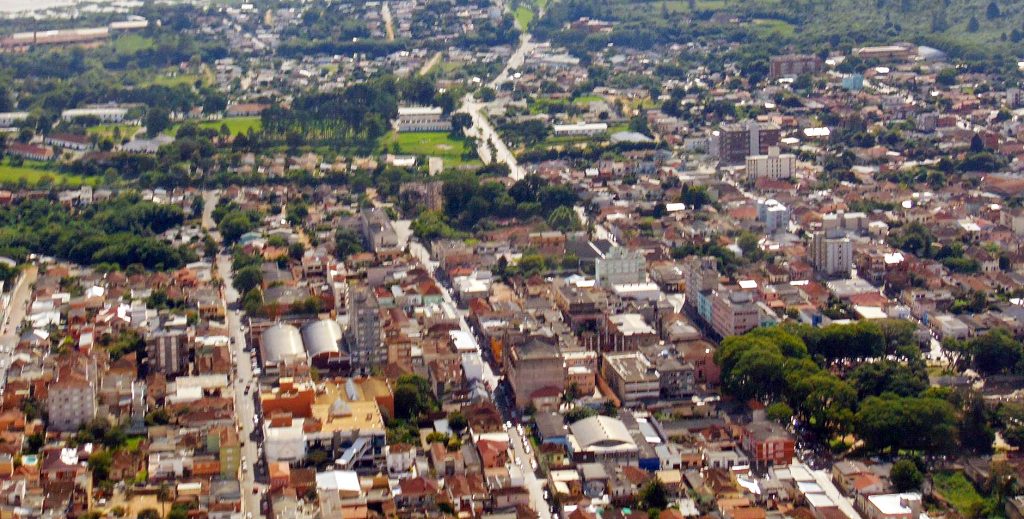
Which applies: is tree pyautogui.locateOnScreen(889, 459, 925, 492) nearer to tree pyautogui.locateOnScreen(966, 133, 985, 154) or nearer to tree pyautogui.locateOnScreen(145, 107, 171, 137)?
tree pyautogui.locateOnScreen(966, 133, 985, 154)

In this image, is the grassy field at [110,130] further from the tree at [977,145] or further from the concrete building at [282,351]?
the concrete building at [282,351]

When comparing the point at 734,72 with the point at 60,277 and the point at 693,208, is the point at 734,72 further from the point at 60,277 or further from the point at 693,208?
the point at 60,277

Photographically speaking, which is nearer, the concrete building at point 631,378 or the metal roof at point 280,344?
the concrete building at point 631,378

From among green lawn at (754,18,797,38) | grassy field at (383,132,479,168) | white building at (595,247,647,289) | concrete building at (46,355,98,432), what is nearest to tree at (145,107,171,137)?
grassy field at (383,132,479,168)

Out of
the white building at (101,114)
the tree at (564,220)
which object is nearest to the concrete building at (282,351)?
the tree at (564,220)

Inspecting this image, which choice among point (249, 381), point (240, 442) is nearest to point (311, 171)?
point (249, 381)
